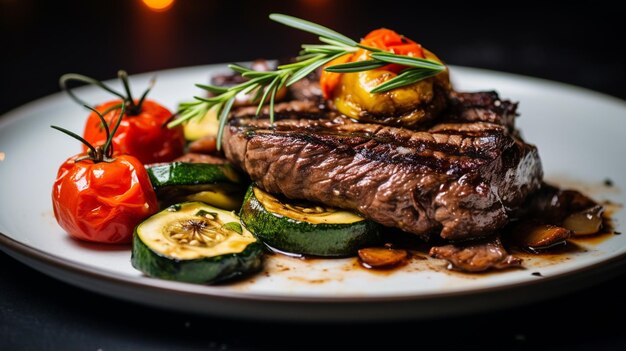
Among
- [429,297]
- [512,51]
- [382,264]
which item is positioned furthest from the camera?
[512,51]

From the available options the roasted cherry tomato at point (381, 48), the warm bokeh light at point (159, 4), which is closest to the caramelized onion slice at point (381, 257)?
the roasted cherry tomato at point (381, 48)

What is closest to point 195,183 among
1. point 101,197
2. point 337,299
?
point 101,197

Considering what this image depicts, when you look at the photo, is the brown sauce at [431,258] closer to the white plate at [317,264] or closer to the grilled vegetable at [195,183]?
the white plate at [317,264]

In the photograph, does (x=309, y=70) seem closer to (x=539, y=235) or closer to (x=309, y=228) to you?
(x=309, y=228)

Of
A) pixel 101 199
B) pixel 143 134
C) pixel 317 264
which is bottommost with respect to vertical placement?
pixel 317 264

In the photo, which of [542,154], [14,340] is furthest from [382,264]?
[542,154]

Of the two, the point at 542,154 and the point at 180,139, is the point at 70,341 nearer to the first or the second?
the point at 180,139

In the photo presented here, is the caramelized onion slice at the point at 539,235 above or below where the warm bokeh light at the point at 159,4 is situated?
below
